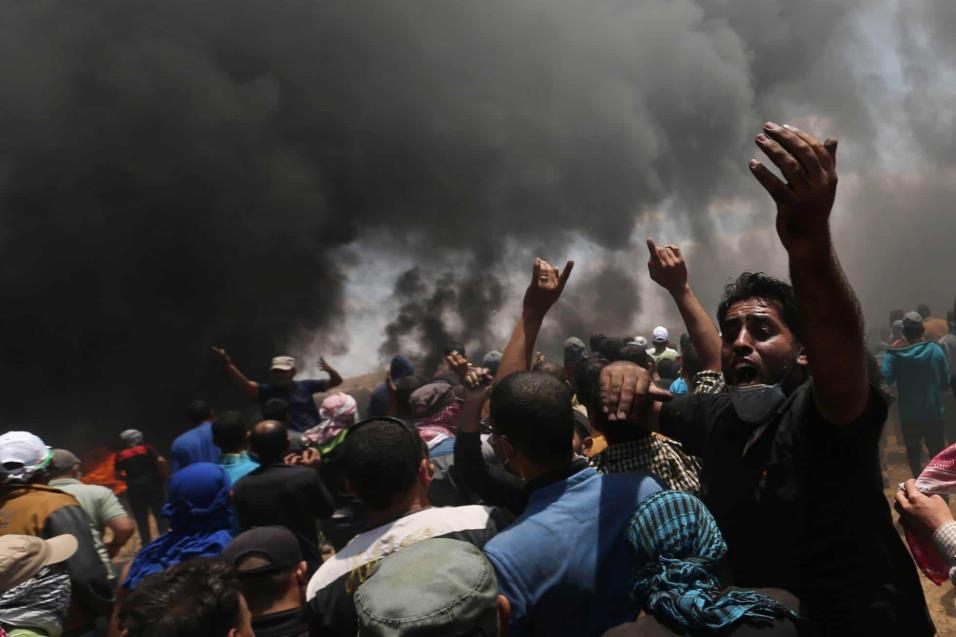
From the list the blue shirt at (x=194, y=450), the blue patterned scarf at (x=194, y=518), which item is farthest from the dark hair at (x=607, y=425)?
the blue shirt at (x=194, y=450)

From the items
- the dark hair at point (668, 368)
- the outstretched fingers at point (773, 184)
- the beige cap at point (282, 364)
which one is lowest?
the outstretched fingers at point (773, 184)

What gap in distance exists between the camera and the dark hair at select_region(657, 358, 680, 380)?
5.66 meters

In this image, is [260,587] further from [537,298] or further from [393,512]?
[537,298]

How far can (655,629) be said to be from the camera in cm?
121

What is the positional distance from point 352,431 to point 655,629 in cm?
117

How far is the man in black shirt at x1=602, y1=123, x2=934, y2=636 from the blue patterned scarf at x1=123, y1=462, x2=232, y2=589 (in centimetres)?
181

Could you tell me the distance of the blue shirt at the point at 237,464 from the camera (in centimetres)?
361

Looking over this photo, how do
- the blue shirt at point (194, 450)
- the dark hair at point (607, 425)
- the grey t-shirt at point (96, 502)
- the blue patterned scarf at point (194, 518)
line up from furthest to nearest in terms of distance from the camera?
the blue shirt at point (194, 450), the grey t-shirt at point (96, 502), the blue patterned scarf at point (194, 518), the dark hair at point (607, 425)

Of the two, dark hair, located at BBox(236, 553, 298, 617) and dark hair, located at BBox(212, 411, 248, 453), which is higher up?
dark hair, located at BBox(212, 411, 248, 453)

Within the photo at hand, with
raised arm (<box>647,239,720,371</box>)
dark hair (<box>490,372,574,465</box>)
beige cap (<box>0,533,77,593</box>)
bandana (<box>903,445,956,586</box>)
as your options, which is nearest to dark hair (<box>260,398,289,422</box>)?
beige cap (<box>0,533,77,593</box>)

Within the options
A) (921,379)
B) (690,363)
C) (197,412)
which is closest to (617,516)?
(690,363)

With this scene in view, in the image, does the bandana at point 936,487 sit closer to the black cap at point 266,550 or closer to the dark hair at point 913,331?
the black cap at point 266,550

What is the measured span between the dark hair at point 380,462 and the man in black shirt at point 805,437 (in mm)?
668

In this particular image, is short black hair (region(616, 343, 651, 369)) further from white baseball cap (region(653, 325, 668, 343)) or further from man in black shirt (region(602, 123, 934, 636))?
man in black shirt (region(602, 123, 934, 636))
